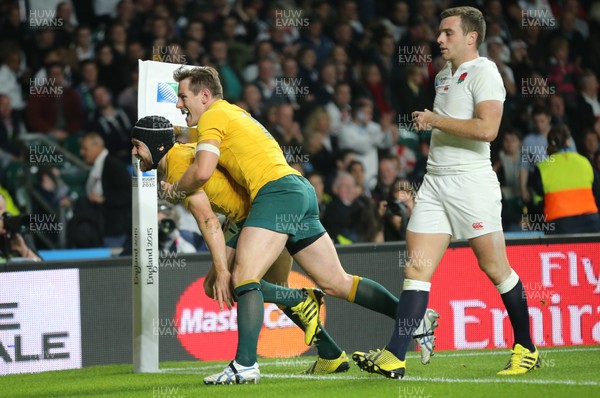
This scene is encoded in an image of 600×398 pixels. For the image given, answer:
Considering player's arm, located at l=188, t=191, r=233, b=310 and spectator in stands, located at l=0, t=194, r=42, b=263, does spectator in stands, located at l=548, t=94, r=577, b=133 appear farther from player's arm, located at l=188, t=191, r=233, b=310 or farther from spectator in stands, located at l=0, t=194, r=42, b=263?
player's arm, located at l=188, t=191, r=233, b=310

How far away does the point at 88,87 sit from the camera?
43.8 feet

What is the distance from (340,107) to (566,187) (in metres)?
3.68

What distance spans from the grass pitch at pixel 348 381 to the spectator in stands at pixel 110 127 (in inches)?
177

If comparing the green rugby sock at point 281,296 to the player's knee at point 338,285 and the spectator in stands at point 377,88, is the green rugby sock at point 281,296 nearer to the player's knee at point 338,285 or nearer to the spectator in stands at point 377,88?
the player's knee at point 338,285

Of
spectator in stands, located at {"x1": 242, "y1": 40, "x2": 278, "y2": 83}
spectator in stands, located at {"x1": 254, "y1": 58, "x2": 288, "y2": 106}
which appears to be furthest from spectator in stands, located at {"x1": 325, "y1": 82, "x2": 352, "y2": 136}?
spectator in stands, located at {"x1": 242, "y1": 40, "x2": 278, "y2": 83}

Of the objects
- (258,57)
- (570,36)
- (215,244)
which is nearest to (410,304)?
(215,244)

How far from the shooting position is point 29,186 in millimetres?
12062

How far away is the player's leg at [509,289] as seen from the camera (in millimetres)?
6773

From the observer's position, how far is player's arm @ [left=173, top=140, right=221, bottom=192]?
21.5 feet

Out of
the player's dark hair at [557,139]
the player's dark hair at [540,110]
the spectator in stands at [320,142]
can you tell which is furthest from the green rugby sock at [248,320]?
the player's dark hair at [540,110]

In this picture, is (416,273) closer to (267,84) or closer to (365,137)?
(365,137)

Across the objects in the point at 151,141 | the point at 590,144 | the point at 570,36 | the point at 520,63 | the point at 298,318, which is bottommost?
the point at 298,318

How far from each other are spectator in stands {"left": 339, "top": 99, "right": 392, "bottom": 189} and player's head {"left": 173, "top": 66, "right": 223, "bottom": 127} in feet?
22.4

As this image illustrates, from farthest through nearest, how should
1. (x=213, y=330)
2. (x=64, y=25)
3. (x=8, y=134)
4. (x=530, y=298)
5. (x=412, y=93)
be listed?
1. (x=412, y=93)
2. (x=64, y=25)
3. (x=8, y=134)
4. (x=530, y=298)
5. (x=213, y=330)
